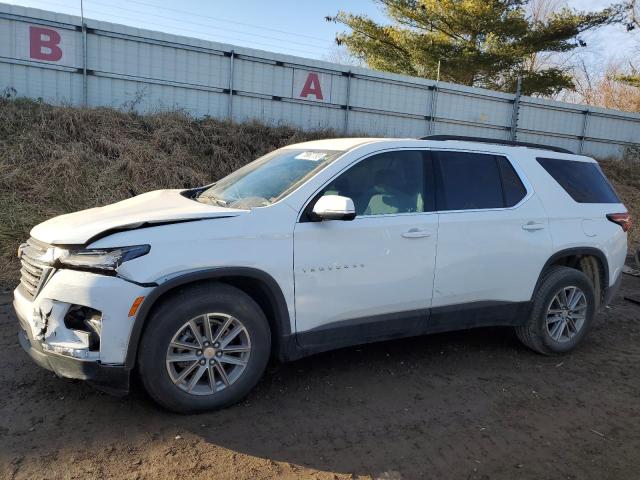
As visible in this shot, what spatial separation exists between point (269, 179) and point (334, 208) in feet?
2.69

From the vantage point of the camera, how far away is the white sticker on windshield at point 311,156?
4164mm

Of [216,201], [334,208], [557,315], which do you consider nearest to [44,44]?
[216,201]

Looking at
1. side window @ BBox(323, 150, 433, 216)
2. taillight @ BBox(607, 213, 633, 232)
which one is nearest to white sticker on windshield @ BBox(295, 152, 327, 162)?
side window @ BBox(323, 150, 433, 216)

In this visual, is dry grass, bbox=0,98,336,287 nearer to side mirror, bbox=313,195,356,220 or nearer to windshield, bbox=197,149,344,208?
windshield, bbox=197,149,344,208

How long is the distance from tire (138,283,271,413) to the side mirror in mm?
740

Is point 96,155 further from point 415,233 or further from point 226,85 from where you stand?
point 415,233

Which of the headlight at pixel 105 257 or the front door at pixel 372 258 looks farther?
the front door at pixel 372 258

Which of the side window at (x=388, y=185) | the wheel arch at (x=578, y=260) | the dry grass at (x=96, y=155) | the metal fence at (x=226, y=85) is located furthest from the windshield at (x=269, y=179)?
the metal fence at (x=226, y=85)

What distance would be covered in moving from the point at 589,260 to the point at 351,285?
277 centimetres

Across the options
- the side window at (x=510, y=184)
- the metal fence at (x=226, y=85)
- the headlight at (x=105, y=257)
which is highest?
the metal fence at (x=226, y=85)

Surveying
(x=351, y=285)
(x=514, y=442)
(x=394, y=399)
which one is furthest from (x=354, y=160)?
(x=514, y=442)

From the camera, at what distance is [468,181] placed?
446 cm

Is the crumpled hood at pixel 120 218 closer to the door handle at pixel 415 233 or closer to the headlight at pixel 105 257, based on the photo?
the headlight at pixel 105 257

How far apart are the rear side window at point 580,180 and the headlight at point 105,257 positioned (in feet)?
12.0
